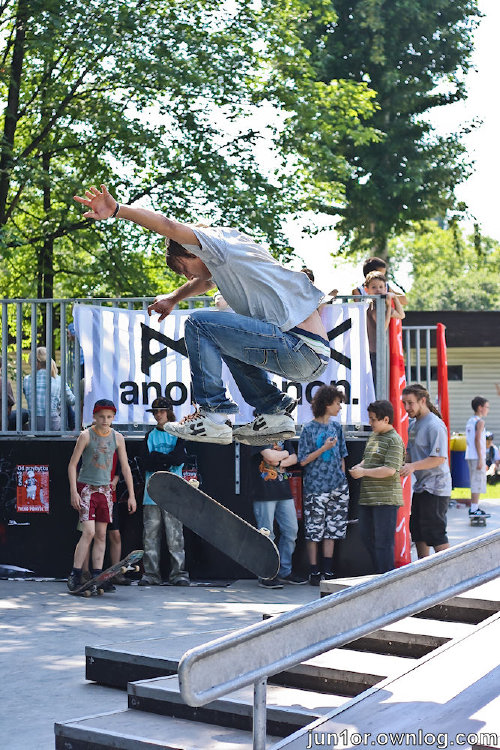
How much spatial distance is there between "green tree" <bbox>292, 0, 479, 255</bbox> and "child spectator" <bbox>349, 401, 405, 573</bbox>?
22336 mm

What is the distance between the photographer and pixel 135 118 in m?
19.3

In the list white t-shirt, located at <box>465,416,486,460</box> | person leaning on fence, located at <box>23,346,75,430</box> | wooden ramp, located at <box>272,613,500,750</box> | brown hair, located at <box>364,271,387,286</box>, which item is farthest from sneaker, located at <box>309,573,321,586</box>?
white t-shirt, located at <box>465,416,486,460</box>

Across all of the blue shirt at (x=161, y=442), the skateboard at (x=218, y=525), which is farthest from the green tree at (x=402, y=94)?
the skateboard at (x=218, y=525)

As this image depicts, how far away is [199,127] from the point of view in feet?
64.5

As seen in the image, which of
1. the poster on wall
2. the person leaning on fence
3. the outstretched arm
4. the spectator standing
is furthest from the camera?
the poster on wall

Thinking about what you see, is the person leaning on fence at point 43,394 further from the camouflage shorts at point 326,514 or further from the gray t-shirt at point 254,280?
the gray t-shirt at point 254,280

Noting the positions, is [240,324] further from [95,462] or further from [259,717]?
[95,462]

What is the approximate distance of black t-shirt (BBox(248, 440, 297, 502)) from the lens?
1070 cm

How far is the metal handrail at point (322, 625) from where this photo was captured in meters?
3.61

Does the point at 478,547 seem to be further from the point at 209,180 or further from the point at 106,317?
the point at 209,180

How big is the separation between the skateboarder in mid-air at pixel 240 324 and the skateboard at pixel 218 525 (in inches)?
22.4

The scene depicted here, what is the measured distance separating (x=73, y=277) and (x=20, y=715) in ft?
55.8

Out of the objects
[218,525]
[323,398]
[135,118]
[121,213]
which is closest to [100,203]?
[121,213]

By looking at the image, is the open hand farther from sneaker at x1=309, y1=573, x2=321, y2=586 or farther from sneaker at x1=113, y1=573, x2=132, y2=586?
sneaker at x1=113, y1=573, x2=132, y2=586
